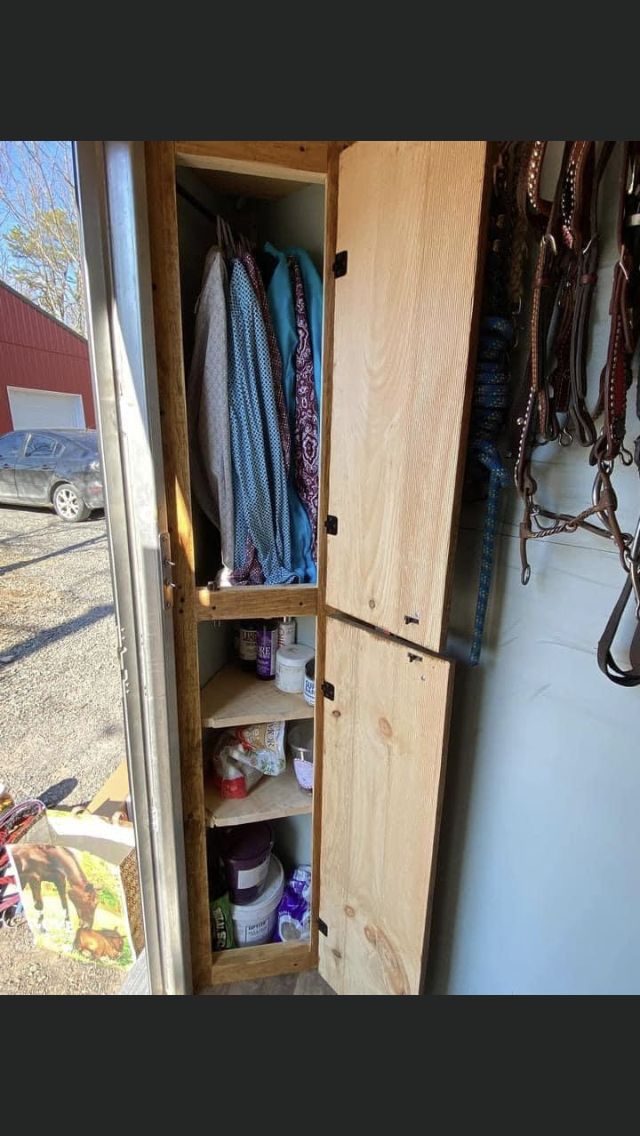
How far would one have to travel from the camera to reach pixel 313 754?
1.15 m

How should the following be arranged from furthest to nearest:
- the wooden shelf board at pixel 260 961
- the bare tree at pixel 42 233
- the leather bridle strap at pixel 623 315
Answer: the wooden shelf board at pixel 260 961
the bare tree at pixel 42 233
the leather bridle strap at pixel 623 315

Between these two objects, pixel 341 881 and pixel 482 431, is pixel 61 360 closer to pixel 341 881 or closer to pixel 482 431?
pixel 482 431

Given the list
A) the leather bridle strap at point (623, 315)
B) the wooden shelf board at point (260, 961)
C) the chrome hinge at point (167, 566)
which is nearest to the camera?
the leather bridle strap at point (623, 315)

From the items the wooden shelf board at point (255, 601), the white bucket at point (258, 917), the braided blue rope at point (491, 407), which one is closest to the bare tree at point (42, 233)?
the wooden shelf board at point (255, 601)

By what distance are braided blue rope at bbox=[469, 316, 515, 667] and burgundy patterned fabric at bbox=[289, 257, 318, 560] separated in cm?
35

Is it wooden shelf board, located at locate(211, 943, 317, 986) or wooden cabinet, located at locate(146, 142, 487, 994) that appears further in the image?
wooden shelf board, located at locate(211, 943, 317, 986)

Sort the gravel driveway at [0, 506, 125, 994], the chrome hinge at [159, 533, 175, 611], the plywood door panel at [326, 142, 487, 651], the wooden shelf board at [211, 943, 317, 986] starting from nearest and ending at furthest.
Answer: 1. the plywood door panel at [326, 142, 487, 651]
2. the chrome hinge at [159, 533, 175, 611]
3. the gravel driveway at [0, 506, 125, 994]
4. the wooden shelf board at [211, 943, 317, 986]

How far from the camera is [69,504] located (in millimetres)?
1010

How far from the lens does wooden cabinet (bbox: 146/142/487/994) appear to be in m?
0.71

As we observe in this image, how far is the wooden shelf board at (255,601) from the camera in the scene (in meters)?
0.99

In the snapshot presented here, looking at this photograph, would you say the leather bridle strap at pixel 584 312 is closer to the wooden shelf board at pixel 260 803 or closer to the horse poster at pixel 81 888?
the wooden shelf board at pixel 260 803

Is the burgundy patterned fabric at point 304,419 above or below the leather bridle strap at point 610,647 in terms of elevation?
above

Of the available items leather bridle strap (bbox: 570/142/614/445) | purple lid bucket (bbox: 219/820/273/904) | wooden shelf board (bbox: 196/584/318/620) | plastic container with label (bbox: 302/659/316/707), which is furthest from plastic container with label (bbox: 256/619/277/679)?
leather bridle strap (bbox: 570/142/614/445)

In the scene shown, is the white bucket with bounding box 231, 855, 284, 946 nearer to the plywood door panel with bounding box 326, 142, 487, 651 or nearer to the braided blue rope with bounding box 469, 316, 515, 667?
the plywood door panel with bounding box 326, 142, 487, 651
